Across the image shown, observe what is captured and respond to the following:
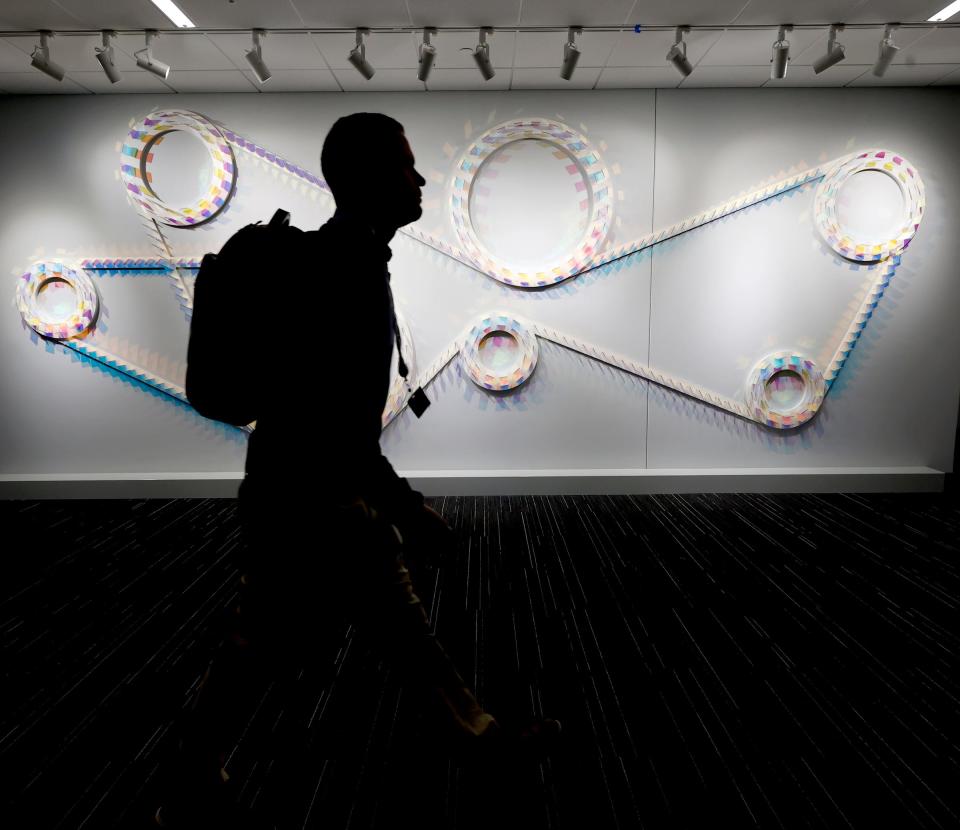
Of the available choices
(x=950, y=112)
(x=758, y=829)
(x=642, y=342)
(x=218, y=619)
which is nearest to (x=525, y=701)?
(x=758, y=829)

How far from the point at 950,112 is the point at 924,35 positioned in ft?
3.01

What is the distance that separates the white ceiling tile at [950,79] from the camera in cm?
328

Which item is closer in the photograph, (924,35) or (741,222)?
(924,35)

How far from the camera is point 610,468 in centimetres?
378

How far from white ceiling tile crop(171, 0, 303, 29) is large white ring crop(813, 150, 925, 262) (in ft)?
10.3

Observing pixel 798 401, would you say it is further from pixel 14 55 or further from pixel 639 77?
pixel 14 55

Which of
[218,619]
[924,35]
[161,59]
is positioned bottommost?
[218,619]

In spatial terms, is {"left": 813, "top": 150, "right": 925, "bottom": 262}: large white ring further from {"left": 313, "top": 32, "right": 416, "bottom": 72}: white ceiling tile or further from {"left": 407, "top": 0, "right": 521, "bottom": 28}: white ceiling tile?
{"left": 313, "top": 32, "right": 416, "bottom": 72}: white ceiling tile

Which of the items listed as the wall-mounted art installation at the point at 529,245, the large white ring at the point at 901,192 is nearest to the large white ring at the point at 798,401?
the wall-mounted art installation at the point at 529,245

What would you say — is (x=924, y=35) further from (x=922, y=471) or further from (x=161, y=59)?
(x=161, y=59)

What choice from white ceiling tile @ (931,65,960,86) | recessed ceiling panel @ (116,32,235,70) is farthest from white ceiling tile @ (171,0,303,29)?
white ceiling tile @ (931,65,960,86)

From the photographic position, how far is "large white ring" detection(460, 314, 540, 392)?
11.7ft

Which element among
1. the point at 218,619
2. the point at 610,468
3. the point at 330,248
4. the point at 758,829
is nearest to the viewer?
the point at 330,248

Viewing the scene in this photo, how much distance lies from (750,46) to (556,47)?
100 centimetres
